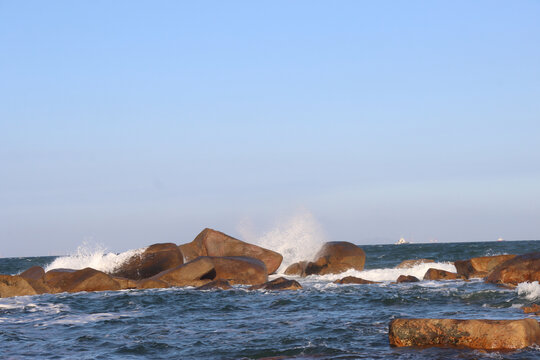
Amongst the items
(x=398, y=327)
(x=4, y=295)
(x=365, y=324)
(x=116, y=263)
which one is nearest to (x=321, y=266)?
(x=116, y=263)

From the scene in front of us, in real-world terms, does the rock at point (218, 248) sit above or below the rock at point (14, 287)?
above

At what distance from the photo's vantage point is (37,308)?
1855cm

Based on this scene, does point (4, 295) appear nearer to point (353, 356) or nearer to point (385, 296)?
point (385, 296)

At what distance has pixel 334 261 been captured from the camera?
30656 millimetres

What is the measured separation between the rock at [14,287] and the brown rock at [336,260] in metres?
13.5

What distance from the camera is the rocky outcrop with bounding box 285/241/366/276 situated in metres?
30.4

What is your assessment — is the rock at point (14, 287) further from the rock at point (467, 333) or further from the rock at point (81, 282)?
the rock at point (467, 333)

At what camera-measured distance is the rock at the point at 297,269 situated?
31203 mm

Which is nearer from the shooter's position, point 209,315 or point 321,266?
point 209,315

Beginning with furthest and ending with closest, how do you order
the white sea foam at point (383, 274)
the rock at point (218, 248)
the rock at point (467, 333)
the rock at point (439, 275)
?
the rock at point (218, 248) → the white sea foam at point (383, 274) → the rock at point (439, 275) → the rock at point (467, 333)

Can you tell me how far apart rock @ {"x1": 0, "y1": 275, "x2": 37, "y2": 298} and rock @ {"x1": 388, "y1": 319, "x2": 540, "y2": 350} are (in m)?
16.4

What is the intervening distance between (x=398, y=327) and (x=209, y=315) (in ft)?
21.8

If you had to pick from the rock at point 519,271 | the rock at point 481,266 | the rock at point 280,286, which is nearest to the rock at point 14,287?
the rock at point 280,286

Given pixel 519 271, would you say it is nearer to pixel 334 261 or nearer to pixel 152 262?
pixel 334 261
